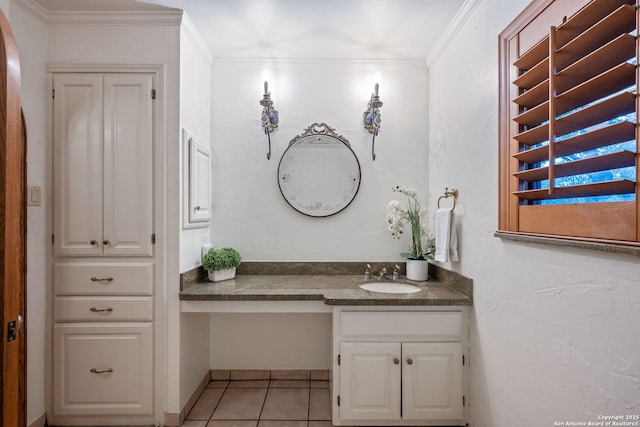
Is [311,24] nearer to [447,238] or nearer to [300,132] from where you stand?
[300,132]

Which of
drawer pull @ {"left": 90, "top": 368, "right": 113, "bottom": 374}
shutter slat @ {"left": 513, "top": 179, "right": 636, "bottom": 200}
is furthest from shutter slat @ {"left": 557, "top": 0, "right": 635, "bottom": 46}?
drawer pull @ {"left": 90, "top": 368, "right": 113, "bottom": 374}

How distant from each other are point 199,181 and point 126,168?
1.42 ft

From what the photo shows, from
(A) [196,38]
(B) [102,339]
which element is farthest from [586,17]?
(B) [102,339]

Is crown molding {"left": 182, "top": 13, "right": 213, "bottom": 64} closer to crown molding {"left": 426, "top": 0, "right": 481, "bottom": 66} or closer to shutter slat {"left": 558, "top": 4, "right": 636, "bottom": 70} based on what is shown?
crown molding {"left": 426, "top": 0, "right": 481, "bottom": 66}

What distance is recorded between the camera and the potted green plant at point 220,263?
2.20 meters

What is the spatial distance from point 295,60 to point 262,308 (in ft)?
5.75

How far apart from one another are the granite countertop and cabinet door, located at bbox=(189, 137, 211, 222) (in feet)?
1.43

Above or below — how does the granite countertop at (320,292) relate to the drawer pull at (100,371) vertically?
above

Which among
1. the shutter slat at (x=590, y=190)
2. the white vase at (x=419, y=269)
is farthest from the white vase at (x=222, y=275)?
the shutter slat at (x=590, y=190)

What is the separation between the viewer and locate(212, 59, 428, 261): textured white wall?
250 cm

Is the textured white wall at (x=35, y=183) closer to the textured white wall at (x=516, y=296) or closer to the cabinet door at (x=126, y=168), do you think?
the cabinet door at (x=126, y=168)

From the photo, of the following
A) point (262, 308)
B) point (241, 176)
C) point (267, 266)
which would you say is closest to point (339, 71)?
point (241, 176)

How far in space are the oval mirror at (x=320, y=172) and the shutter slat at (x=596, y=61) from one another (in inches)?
58.2

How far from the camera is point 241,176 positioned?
2.51 metres
